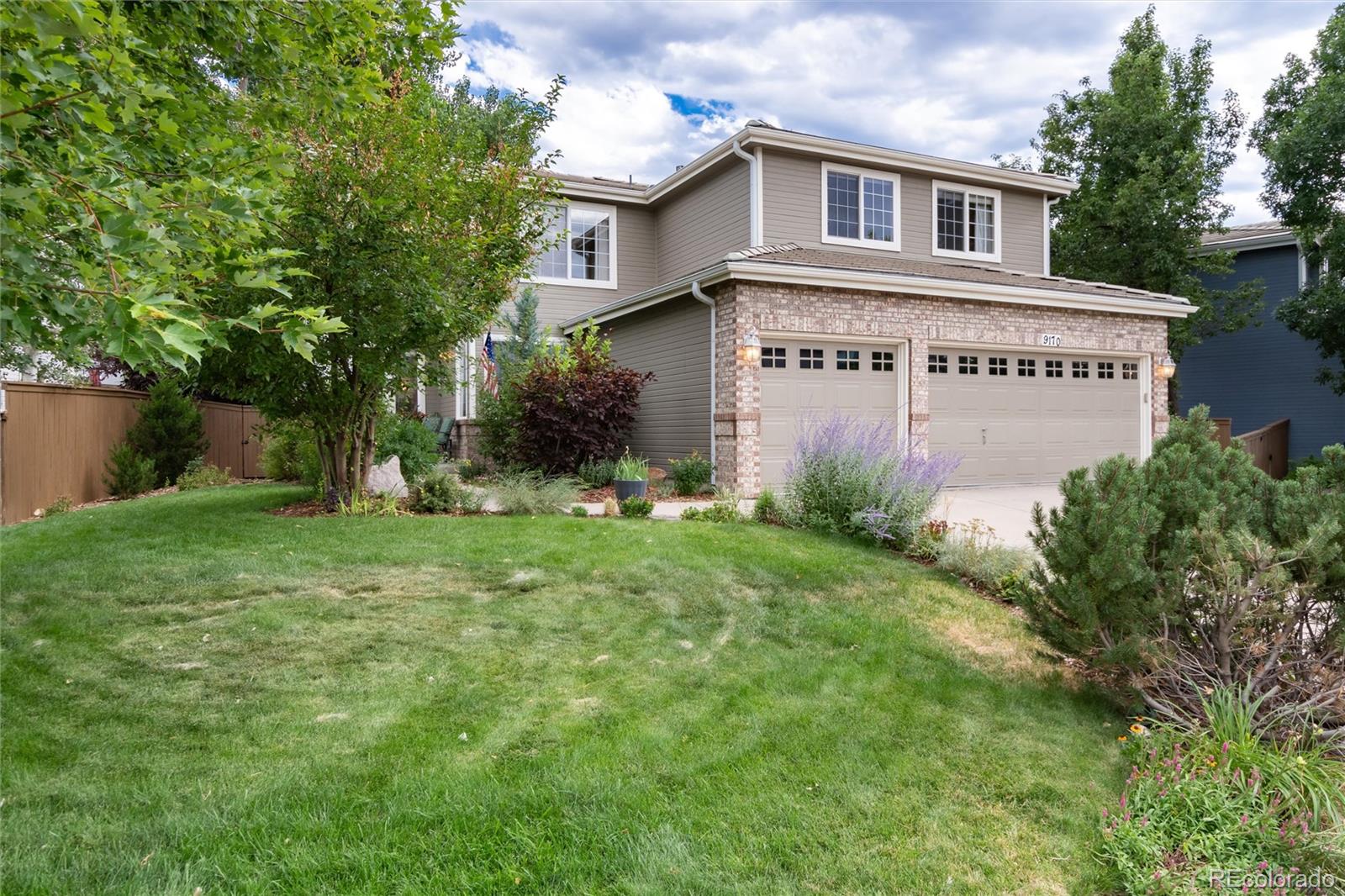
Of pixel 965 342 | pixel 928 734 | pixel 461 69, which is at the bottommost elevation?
pixel 928 734

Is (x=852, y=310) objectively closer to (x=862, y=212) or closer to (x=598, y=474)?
(x=862, y=212)

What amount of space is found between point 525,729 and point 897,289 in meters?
9.81

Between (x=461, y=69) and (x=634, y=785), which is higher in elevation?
(x=461, y=69)

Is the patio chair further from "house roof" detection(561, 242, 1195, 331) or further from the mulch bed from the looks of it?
the mulch bed

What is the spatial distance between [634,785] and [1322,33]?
21917 mm

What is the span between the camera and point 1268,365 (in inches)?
764

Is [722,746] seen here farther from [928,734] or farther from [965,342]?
[965,342]

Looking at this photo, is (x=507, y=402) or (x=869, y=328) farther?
(x=507, y=402)

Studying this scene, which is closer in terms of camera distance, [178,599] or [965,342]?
[178,599]

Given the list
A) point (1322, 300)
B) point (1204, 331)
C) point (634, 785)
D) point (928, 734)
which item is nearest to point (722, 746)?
point (634, 785)

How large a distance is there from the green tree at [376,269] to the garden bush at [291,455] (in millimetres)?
762

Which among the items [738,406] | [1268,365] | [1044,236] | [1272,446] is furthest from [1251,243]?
[738,406]

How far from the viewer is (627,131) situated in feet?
66.9

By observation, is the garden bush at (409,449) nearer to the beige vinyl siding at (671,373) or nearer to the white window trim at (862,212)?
the beige vinyl siding at (671,373)
